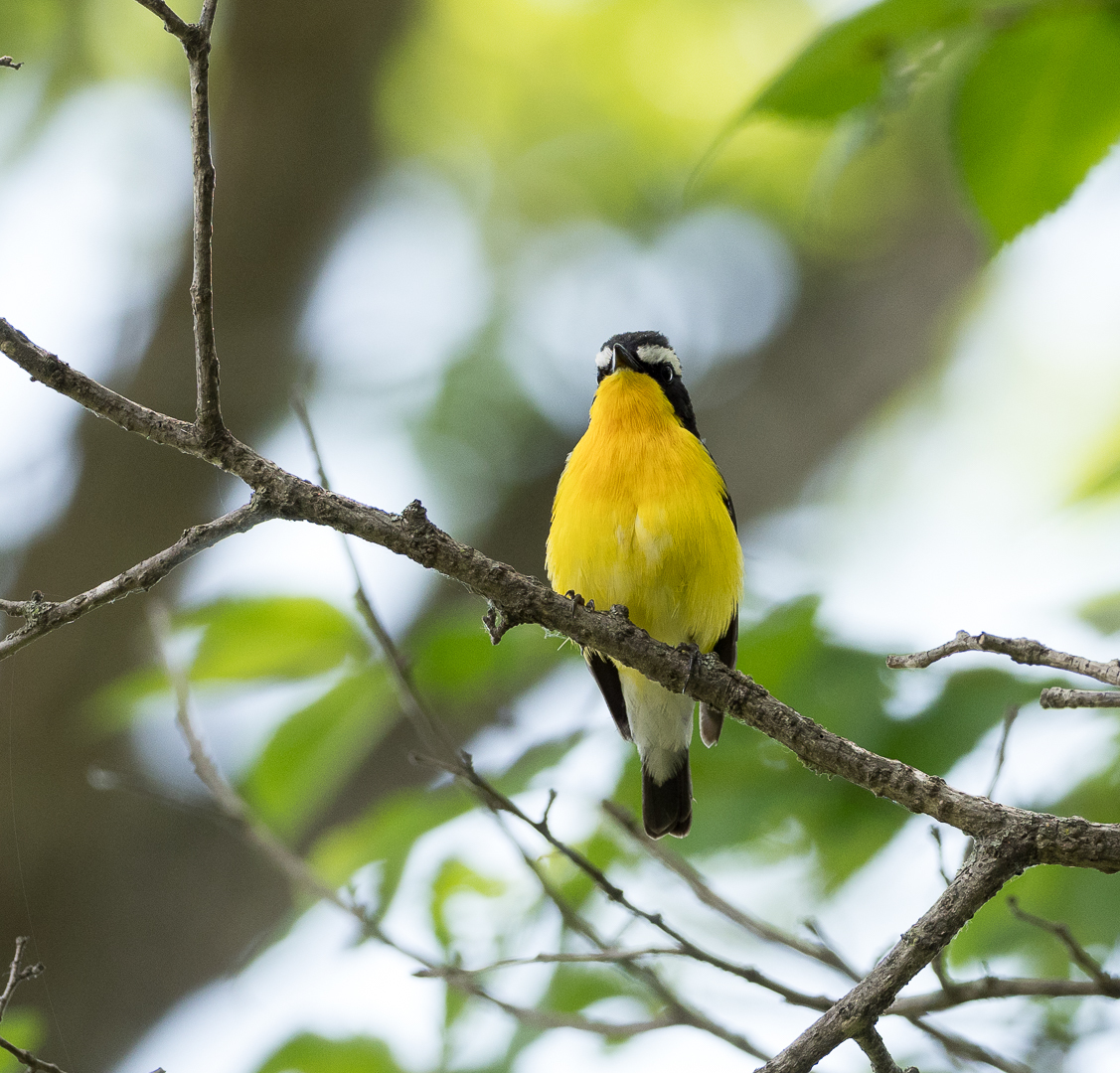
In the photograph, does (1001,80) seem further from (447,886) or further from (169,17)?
(447,886)

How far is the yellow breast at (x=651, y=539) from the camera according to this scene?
15.6 ft

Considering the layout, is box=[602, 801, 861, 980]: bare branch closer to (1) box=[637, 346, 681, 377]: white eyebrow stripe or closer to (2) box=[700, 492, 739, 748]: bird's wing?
(2) box=[700, 492, 739, 748]: bird's wing

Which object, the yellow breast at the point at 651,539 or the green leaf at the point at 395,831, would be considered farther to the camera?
the yellow breast at the point at 651,539

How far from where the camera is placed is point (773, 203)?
931cm

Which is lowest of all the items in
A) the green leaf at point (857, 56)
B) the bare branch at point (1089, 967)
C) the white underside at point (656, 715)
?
the bare branch at point (1089, 967)

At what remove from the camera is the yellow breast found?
15.6 feet

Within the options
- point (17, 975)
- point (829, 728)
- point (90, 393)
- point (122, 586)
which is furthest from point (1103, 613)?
point (17, 975)

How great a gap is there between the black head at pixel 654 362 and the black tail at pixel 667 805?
1.86 m

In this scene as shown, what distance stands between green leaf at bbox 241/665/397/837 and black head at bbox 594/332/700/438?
8.60 feet

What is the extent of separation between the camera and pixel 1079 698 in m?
2.31

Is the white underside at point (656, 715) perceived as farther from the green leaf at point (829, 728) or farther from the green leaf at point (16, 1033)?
the green leaf at point (16, 1033)

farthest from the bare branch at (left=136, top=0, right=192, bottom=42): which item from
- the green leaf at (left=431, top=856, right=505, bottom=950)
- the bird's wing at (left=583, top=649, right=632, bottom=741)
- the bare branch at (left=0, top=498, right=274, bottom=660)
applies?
the bird's wing at (left=583, top=649, right=632, bottom=741)

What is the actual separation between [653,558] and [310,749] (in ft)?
5.79

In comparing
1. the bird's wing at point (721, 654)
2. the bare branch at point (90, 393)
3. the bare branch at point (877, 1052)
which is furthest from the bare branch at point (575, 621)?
the bird's wing at point (721, 654)
